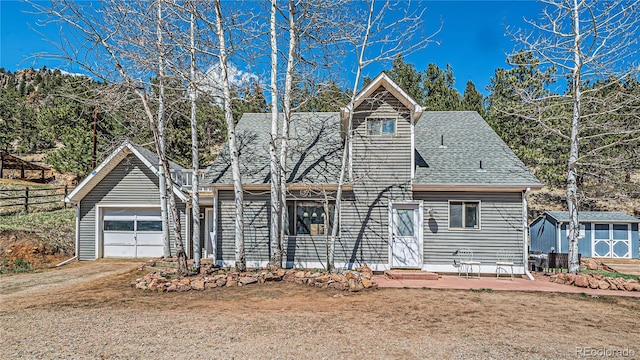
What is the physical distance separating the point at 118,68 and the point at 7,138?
118 feet

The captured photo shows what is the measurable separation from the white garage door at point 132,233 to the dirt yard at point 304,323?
5112 millimetres

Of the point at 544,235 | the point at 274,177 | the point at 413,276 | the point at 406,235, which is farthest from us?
the point at 544,235

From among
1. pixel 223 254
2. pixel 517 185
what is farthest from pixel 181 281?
pixel 517 185

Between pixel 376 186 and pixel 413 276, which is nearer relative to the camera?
pixel 413 276

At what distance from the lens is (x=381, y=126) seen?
11242mm

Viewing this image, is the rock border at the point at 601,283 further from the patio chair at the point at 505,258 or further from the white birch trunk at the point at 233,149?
the white birch trunk at the point at 233,149

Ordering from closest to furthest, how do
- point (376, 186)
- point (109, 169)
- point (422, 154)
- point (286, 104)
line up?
point (286, 104) < point (376, 186) < point (422, 154) < point (109, 169)

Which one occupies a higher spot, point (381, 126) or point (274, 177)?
point (381, 126)

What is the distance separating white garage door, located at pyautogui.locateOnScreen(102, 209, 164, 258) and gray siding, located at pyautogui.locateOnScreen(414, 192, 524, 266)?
1003cm

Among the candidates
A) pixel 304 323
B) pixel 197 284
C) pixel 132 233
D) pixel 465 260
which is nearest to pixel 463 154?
pixel 465 260

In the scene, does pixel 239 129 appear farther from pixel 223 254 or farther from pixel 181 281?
pixel 181 281

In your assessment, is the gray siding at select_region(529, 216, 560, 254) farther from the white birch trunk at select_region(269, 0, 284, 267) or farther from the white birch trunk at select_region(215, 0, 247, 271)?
A: the white birch trunk at select_region(215, 0, 247, 271)

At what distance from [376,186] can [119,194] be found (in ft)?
31.9

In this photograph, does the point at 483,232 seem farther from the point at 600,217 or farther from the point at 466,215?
the point at 600,217
